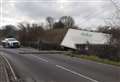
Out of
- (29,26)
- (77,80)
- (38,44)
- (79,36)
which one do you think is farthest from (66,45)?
(77,80)

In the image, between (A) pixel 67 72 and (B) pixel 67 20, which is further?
(B) pixel 67 20

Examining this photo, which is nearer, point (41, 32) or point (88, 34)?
point (88, 34)

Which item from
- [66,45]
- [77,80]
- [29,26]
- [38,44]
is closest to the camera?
[77,80]

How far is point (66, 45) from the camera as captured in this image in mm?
51344

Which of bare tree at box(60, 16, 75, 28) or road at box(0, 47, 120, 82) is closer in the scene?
road at box(0, 47, 120, 82)

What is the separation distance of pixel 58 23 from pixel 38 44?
41.2 metres

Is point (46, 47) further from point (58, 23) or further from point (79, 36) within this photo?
point (58, 23)

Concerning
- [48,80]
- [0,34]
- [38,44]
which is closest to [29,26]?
[38,44]

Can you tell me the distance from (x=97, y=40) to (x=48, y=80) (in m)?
40.0

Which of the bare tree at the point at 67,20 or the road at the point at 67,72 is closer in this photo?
the road at the point at 67,72

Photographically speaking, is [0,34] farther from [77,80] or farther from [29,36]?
[77,80]

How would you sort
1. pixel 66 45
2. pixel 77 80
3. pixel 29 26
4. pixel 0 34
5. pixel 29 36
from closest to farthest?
pixel 77 80 < pixel 66 45 < pixel 29 36 < pixel 29 26 < pixel 0 34

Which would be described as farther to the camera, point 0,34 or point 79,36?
point 0,34

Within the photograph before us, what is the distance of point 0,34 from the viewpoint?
374 feet
